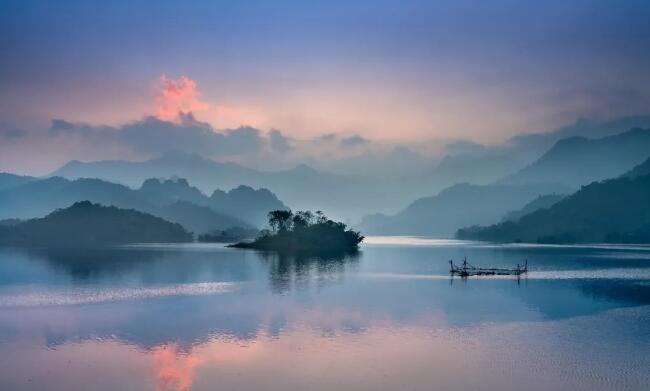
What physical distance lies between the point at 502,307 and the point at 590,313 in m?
9.07

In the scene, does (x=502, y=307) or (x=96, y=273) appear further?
(x=96, y=273)

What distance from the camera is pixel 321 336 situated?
46.3 meters

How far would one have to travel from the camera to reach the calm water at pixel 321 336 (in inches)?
1359

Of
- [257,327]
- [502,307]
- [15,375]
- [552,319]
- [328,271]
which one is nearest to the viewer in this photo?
[15,375]

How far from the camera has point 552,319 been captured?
5575 cm

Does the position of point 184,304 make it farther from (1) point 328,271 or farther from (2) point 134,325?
(1) point 328,271

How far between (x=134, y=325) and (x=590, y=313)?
44.9 metres

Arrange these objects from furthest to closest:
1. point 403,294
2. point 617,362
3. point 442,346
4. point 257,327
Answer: point 403,294, point 257,327, point 442,346, point 617,362

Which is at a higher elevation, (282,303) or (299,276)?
(299,276)

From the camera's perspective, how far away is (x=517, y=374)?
35.5 m

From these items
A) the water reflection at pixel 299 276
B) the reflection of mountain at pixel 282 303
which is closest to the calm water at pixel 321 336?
the reflection of mountain at pixel 282 303

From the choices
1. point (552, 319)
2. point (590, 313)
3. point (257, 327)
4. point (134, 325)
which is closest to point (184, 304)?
point (134, 325)

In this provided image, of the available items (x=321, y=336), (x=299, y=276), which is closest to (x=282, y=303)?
(x=321, y=336)

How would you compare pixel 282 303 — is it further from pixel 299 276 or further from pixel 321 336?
pixel 299 276
